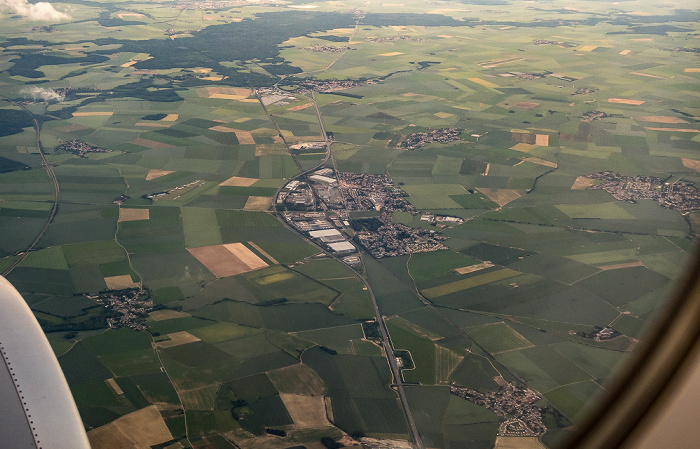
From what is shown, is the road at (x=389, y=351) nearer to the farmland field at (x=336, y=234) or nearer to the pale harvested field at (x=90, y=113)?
the farmland field at (x=336, y=234)

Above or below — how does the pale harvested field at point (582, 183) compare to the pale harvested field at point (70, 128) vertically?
above

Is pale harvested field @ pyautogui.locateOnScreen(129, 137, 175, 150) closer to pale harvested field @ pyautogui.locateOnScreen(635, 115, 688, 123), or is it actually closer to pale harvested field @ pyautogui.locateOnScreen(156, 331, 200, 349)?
pale harvested field @ pyautogui.locateOnScreen(156, 331, 200, 349)

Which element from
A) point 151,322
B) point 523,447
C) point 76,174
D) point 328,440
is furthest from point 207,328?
point 76,174

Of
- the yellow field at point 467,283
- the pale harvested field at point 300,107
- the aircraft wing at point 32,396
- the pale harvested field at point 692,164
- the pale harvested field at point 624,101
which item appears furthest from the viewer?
the pale harvested field at point 624,101

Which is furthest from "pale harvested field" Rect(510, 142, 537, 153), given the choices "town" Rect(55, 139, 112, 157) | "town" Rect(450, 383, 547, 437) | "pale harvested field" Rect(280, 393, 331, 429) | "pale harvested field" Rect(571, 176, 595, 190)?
"pale harvested field" Rect(280, 393, 331, 429)

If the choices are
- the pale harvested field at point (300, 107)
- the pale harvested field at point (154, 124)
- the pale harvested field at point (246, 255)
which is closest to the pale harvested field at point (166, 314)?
the pale harvested field at point (246, 255)
